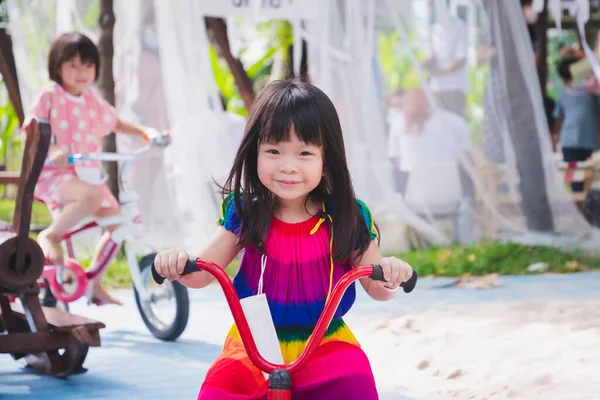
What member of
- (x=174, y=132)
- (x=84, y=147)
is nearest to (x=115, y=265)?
(x=174, y=132)

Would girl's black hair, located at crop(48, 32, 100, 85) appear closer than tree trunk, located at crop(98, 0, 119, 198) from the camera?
Yes

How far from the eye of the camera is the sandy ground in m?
3.09

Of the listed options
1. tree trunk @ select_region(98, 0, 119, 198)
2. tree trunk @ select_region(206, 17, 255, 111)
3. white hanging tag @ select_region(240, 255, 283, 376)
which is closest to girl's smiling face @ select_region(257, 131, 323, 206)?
white hanging tag @ select_region(240, 255, 283, 376)

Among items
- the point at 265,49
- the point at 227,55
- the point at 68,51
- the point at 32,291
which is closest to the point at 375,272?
the point at 32,291

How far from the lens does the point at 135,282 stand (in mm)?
4152

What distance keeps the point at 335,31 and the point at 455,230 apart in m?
1.71

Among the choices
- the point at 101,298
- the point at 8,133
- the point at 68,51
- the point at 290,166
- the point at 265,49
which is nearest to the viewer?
the point at 290,166

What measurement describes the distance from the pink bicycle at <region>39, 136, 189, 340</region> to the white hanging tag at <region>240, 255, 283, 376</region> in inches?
75.4

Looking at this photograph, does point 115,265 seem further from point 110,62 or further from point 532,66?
point 532,66

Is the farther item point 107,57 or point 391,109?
point 391,109

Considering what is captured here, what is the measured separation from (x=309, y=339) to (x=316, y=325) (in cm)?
3

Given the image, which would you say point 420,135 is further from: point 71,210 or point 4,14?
point 71,210

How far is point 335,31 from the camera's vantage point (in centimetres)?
639

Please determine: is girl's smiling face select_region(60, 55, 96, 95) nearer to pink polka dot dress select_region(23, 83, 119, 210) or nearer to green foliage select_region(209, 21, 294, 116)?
pink polka dot dress select_region(23, 83, 119, 210)
